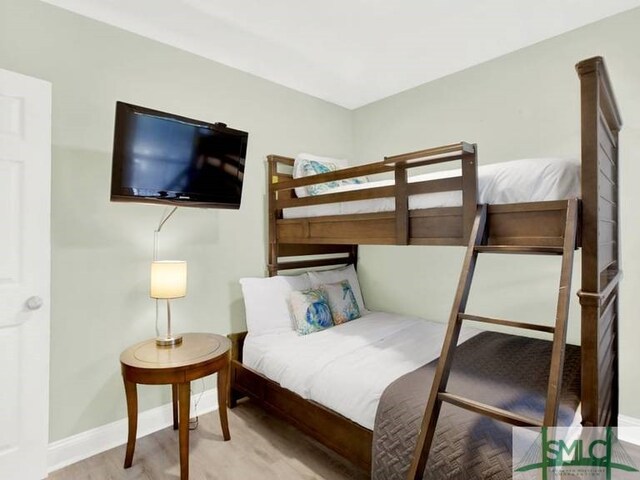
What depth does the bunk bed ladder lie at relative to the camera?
1221 millimetres

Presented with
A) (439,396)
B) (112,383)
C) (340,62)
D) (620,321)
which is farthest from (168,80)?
(620,321)

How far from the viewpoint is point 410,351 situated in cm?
226

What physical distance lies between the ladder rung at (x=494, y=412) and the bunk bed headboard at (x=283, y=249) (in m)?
1.89

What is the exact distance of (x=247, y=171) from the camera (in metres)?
2.92

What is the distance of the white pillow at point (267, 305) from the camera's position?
2.65 m

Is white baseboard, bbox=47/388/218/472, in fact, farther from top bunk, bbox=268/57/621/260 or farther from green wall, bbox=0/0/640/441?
top bunk, bbox=268/57/621/260

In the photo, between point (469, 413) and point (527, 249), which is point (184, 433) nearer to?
point (469, 413)

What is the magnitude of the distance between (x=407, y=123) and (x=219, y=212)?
1.92 meters

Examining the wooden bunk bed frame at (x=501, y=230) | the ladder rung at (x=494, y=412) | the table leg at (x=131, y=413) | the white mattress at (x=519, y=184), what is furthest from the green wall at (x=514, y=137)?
the table leg at (x=131, y=413)

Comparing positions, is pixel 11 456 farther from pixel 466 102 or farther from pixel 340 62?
pixel 466 102

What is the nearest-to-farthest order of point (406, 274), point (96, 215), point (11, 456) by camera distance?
1. point (11, 456)
2. point (96, 215)
3. point (406, 274)

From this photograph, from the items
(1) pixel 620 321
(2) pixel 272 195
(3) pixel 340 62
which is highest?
(3) pixel 340 62

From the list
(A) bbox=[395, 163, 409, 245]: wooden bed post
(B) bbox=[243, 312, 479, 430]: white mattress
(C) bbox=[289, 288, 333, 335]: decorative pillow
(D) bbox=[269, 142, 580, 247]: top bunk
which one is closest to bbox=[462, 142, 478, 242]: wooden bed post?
(D) bbox=[269, 142, 580, 247]: top bunk

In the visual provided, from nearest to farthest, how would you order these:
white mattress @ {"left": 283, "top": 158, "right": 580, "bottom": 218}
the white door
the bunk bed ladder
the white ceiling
Result: the bunk bed ladder
white mattress @ {"left": 283, "top": 158, "right": 580, "bottom": 218}
the white door
the white ceiling
